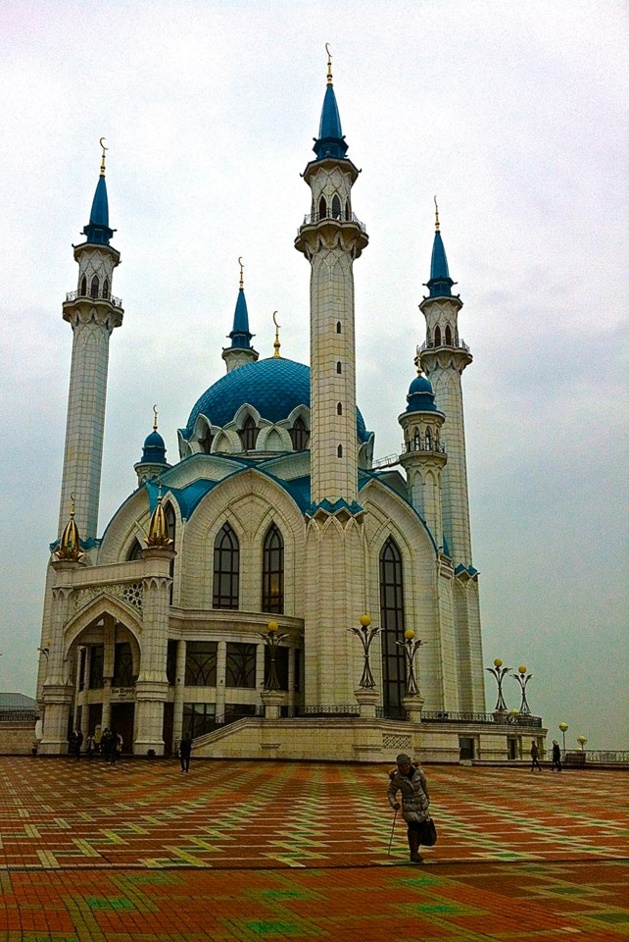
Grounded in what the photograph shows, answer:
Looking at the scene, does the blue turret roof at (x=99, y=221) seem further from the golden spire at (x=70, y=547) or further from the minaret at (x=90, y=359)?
the golden spire at (x=70, y=547)

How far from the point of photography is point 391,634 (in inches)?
1817

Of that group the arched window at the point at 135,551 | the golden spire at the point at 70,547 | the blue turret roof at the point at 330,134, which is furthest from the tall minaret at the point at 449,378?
the golden spire at the point at 70,547

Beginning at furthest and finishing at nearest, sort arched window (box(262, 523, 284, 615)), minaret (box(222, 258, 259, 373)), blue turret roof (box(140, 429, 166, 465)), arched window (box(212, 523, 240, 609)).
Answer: minaret (box(222, 258, 259, 373)) → blue turret roof (box(140, 429, 166, 465)) → arched window (box(212, 523, 240, 609)) → arched window (box(262, 523, 284, 615))

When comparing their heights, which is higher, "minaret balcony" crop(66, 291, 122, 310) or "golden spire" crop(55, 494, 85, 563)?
"minaret balcony" crop(66, 291, 122, 310)

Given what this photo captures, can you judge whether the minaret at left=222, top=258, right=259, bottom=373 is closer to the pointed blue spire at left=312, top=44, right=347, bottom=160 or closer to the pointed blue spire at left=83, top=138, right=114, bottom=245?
the pointed blue spire at left=83, top=138, right=114, bottom=245

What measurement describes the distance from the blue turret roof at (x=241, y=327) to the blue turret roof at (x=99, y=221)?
1551cm

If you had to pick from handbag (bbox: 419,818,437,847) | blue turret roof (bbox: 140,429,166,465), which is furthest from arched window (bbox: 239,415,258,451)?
handbag (bbox: 419,818,437,847)

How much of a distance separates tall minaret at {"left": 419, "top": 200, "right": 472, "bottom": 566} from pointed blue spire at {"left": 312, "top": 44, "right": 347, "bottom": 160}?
42.4ft

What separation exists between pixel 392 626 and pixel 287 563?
6579mm

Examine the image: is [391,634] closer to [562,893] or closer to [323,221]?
[323,221]

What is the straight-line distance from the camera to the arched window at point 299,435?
52625 millimetres

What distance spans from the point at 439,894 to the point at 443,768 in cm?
2482

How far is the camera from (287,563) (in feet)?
147

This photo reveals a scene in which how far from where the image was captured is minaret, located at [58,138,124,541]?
49.1m
